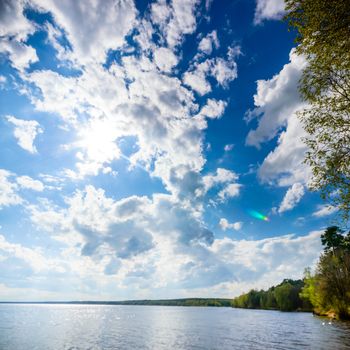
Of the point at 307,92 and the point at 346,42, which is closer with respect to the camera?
the point at 346,42

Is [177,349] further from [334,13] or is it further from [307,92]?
[334,13]

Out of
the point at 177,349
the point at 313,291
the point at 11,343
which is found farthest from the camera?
the point at 313,291

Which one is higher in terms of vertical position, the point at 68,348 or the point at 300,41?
the point at 300,41

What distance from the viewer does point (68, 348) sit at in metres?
35.9

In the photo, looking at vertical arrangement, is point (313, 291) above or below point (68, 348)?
above

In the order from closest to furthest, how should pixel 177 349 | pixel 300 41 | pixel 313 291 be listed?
pixel 300 41, pixel 177 349, pixel 313 291

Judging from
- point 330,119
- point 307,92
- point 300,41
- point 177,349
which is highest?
point 300,41

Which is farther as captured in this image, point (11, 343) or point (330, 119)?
point (11, 343)

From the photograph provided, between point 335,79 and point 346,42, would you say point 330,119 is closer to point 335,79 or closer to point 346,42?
point 335,79

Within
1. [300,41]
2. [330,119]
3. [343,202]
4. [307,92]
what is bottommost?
[343,202]

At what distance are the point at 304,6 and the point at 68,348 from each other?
4168cm

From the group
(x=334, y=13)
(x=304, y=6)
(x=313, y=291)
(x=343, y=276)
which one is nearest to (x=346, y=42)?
(x=334, y=13)

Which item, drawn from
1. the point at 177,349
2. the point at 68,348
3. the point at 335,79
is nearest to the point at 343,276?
the point at 177,349

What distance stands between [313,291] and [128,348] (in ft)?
236
